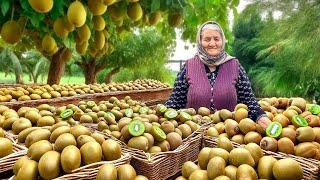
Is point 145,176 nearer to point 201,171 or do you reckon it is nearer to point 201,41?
point 201,171

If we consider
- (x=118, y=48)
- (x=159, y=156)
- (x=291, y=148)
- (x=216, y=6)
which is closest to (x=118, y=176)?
(x=159, y=156)

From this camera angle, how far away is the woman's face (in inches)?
145

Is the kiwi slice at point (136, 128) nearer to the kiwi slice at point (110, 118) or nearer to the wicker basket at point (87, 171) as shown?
the wicker basket at point (87, 171)

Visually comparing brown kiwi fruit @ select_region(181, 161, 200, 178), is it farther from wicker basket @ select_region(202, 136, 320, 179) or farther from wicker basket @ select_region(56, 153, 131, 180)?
wicker basket @ select_region(202, 136, 320, 179)

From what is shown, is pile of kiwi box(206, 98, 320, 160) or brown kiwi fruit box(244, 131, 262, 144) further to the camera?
brown kiwi fruit box(244, 131, 262, 144)

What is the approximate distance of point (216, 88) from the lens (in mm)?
3711

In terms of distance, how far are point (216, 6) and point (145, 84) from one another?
368cm

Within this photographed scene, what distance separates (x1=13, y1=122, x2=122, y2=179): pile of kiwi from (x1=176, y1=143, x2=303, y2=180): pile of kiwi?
42 cm

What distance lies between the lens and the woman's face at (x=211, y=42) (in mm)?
3672

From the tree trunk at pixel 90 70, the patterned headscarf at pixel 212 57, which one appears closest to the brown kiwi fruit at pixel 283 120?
the patterned headscarf at pixel 212 57

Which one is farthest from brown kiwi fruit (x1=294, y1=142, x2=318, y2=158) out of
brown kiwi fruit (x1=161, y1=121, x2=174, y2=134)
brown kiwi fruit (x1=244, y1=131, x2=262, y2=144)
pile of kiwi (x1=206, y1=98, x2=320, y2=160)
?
brown kiwi fruit (x1=161, y1=121, x2=174, y2=134)

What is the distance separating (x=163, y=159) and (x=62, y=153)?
542 millimetres

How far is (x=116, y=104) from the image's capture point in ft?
13.9

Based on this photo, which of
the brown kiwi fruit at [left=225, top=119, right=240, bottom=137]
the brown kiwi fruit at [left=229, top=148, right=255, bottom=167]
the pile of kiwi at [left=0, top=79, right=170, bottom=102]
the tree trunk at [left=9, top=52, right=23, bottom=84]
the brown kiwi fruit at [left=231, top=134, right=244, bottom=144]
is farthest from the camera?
the tree trunk at [left=9, top=52, right=23, bottom=84]
